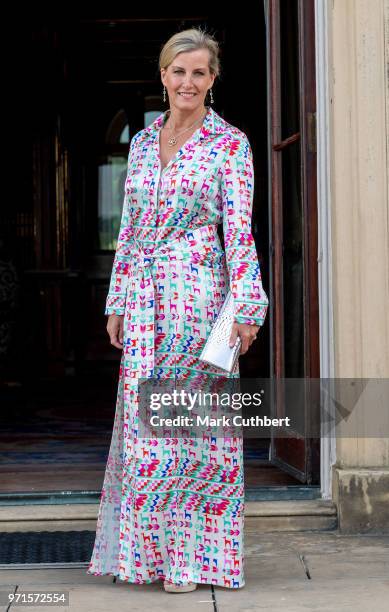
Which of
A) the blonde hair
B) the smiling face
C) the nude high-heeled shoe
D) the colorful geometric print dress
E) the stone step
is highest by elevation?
the blonde hair

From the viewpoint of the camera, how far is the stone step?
3.98 metres

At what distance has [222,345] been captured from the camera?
3.12 m

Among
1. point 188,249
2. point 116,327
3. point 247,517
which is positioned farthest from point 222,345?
point 247,517

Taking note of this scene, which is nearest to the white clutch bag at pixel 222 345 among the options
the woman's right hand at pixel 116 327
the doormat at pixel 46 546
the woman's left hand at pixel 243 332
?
the woman's left hand at pixel 243 332

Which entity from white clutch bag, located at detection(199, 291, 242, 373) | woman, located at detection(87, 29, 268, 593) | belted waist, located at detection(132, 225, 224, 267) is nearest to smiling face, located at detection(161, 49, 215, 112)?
woman, located at detection(87, 29, 268, 593)

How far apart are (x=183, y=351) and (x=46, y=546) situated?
1.06 metres

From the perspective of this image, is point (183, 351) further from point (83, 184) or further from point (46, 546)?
point (83, 184)

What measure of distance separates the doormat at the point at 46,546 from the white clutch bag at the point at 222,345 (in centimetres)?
102

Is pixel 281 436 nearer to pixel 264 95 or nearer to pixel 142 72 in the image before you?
pixel 264 95

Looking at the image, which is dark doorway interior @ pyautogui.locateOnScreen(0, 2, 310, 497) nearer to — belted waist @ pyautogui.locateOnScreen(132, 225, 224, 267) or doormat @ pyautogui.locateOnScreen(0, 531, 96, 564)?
doormat @ pyautogui.locateOnScreen(0, 531, 96, 564)

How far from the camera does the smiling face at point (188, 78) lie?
3.23 meters

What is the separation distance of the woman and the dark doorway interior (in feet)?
11.2

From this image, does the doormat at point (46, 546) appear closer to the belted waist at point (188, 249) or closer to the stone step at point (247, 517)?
the stone step at point (247, 517)

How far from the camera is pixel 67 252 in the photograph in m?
9.27
